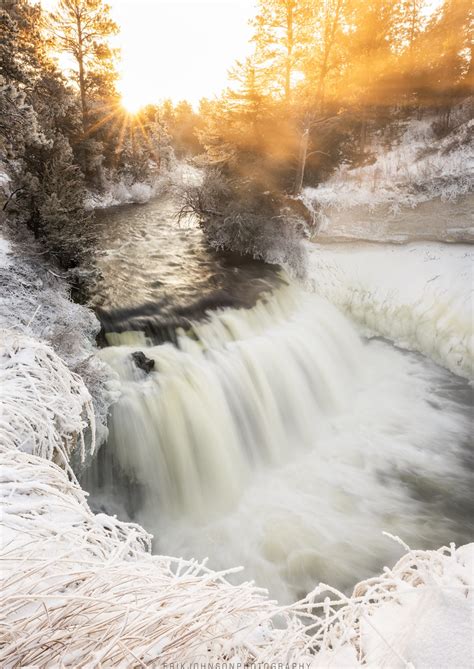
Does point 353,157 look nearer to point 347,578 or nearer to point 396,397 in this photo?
point 396,397

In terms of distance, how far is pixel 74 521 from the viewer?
5.85 feet

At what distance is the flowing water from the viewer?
212 inches

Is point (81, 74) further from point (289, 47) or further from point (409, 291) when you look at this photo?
point (409, 291)

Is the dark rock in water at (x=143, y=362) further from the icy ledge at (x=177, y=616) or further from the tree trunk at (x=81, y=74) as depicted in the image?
the tree trunk at (x=81, y=74)

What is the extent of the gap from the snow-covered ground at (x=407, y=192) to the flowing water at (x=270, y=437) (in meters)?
4.25

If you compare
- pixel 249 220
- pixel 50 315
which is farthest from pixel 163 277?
pixel 50 315

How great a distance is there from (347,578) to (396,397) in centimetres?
496

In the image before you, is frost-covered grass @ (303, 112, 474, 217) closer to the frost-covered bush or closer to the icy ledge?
the frost-covered bush

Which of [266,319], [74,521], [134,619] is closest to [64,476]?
[74,521]

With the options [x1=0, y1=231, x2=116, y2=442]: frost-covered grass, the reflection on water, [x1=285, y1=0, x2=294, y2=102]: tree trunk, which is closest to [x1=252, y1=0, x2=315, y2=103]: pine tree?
[x1=285, y1=0, x2=294, y2=102]: tree trunk

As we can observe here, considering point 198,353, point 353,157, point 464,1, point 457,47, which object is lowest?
point 198,353

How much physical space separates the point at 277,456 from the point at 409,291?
22.4ft

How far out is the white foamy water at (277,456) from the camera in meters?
5.32

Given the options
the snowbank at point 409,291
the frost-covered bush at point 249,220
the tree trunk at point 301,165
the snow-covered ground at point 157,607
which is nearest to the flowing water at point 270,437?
the snowbank at point 409,291
